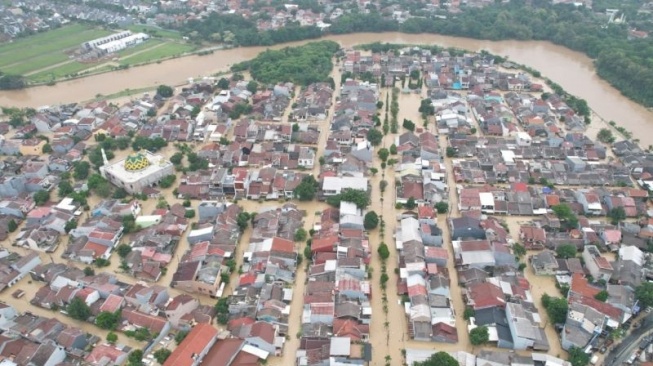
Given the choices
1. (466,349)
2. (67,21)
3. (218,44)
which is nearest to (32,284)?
(466,349)

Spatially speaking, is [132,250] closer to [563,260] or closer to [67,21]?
[563,260]

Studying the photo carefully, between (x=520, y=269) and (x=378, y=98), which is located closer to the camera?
(x=520, y=269)

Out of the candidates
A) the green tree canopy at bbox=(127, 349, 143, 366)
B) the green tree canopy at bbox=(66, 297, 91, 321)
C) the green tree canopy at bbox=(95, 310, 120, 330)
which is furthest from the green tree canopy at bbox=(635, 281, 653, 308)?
the green tree canopy at bbox=(66, 297, 91, 321)

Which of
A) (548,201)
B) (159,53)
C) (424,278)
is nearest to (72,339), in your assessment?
(424,278)

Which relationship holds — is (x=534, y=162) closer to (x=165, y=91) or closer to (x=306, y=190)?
(x=306, y=190)

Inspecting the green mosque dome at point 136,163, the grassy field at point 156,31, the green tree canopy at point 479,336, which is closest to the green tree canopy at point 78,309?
the green mosque dome at point 136,163

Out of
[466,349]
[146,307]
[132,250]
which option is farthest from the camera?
[132,250]
